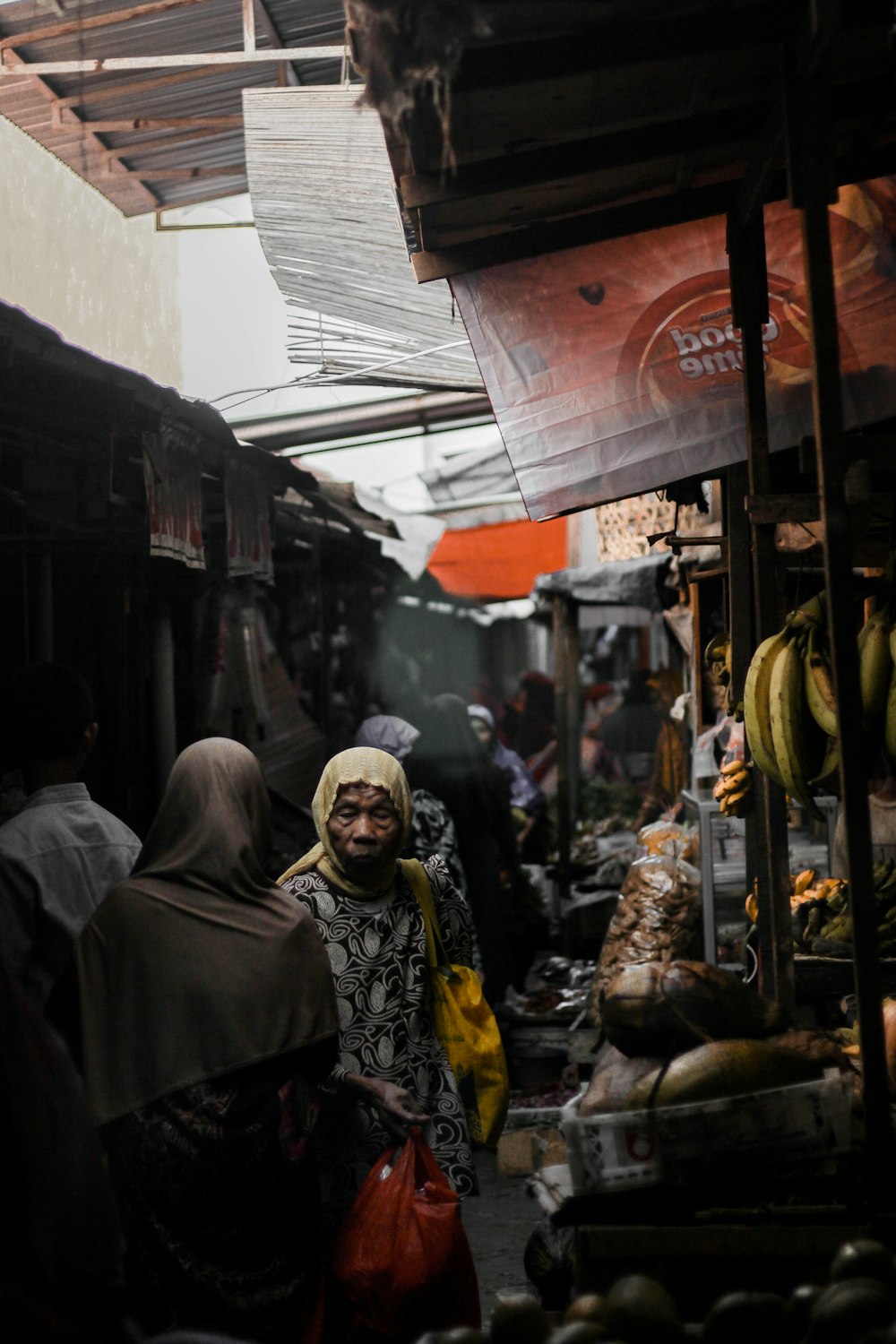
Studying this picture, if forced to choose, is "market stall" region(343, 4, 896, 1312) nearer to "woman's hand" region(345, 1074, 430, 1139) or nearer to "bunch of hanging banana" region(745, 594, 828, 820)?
"bunch of hanging banana" region(745, 594, 828, 820)

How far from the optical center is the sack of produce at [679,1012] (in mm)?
2322

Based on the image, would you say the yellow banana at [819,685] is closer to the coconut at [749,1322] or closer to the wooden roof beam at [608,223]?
the wooden roof beam at [608,223]

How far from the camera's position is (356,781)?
3617 mm

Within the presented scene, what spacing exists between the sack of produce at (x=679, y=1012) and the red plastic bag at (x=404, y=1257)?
0.91m

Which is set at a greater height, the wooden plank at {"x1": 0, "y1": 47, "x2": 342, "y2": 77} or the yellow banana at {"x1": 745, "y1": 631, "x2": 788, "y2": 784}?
the wooden plank at {"x1": 0, "y1": 47, "x2": 342, "y2": 77}

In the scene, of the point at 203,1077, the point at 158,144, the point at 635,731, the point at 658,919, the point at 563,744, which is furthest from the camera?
the point at 635,731

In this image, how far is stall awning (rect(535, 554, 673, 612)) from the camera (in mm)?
9922

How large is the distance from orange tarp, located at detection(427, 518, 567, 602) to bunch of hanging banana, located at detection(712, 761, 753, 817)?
32.6ft

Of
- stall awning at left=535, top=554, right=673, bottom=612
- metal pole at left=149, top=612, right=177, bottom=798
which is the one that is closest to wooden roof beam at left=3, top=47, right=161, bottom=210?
metal pole at left=149, top=612, right=177, bottom=798

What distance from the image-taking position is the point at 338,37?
7.48 meters

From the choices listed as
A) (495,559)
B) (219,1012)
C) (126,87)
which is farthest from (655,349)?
(495,559)

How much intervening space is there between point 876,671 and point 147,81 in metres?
6.32

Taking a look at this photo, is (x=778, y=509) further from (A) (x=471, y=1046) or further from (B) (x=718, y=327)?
(A) (x=471, y=1046)

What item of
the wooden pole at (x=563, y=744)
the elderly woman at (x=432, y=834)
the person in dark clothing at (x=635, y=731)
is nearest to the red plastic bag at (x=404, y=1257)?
the elderly woman at (x=432, y=834)
